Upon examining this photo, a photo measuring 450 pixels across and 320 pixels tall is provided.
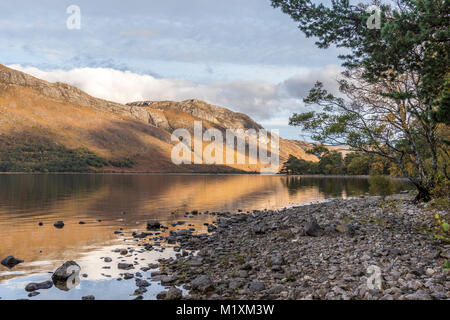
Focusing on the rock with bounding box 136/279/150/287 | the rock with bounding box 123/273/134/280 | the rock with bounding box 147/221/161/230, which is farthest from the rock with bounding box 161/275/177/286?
the rock with bounding box 147/221/161/230

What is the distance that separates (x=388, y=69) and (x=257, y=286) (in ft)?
44.3

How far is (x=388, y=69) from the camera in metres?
16.9

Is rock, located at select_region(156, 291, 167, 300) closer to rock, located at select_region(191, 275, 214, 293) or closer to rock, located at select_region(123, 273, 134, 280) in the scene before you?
rock, located at select_region(191, 275, 214, 293)

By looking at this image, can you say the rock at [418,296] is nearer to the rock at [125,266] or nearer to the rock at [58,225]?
the rock at [125,266]

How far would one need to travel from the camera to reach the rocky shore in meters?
9.05

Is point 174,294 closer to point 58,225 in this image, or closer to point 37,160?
point 58,225

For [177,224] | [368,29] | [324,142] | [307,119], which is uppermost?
[368,29]

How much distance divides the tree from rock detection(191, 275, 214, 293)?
10256mm

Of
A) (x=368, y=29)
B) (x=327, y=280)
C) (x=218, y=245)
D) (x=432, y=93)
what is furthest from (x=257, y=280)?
(x=368, y=29)

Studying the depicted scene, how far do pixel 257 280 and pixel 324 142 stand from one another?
50.9 feet

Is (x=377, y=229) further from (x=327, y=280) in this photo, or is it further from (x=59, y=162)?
(x=59, y=162)

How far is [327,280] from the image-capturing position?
10.2m

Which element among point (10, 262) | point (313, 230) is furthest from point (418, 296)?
point (10, 262)
